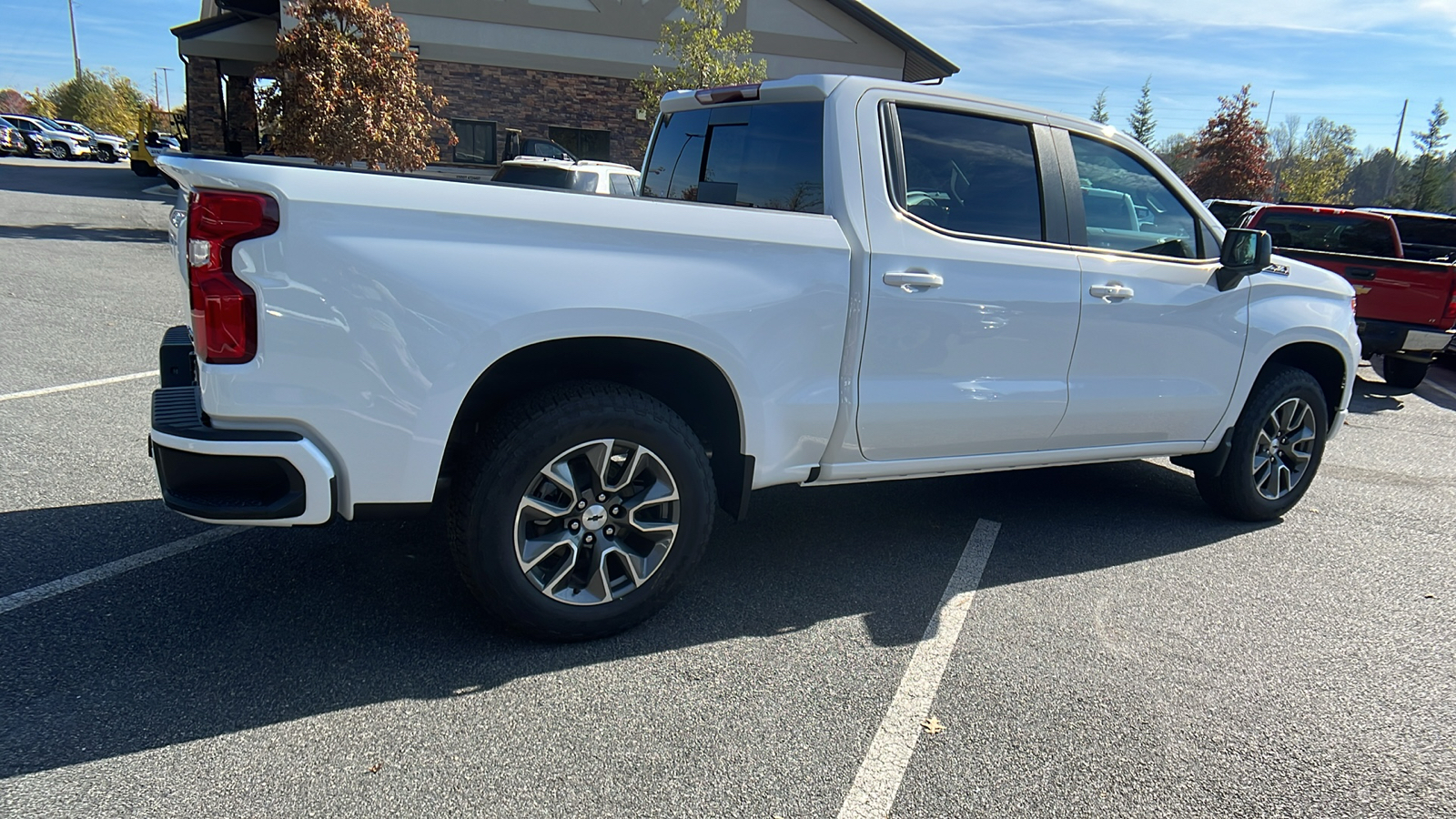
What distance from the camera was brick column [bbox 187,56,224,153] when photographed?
24922mm

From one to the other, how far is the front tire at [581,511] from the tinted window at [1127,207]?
7.40ft

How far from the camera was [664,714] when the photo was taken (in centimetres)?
299

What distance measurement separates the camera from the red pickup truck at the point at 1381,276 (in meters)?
9.30

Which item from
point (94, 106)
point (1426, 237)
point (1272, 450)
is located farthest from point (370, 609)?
point (94, 106)

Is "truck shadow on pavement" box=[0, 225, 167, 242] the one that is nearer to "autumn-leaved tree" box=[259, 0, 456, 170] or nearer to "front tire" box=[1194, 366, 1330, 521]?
"autumn-leaved tree" box=[259, 0, 456, 170]

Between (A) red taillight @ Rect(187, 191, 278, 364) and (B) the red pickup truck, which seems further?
(B) the red pickup truck

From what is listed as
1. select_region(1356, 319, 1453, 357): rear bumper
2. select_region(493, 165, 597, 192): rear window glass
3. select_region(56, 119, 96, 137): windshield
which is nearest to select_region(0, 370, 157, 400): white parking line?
select_region(493, 165, 597, 192): rear window glass

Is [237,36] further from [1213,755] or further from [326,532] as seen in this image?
[1213,755]

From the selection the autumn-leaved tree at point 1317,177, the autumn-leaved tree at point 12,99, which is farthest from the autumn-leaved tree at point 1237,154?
the autumn-leaved tree at point 12,99

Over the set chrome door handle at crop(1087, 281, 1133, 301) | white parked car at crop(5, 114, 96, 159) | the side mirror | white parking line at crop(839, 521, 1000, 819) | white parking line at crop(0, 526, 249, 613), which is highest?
white parked car at crop(5, 114, 96, 159)

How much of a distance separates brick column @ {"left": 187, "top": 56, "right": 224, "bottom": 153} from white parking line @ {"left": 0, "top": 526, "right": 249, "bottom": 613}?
2484cm

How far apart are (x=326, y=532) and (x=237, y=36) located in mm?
24656

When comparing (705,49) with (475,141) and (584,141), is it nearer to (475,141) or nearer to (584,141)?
(584,141)

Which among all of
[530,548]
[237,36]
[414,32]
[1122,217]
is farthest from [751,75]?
[530,548]
